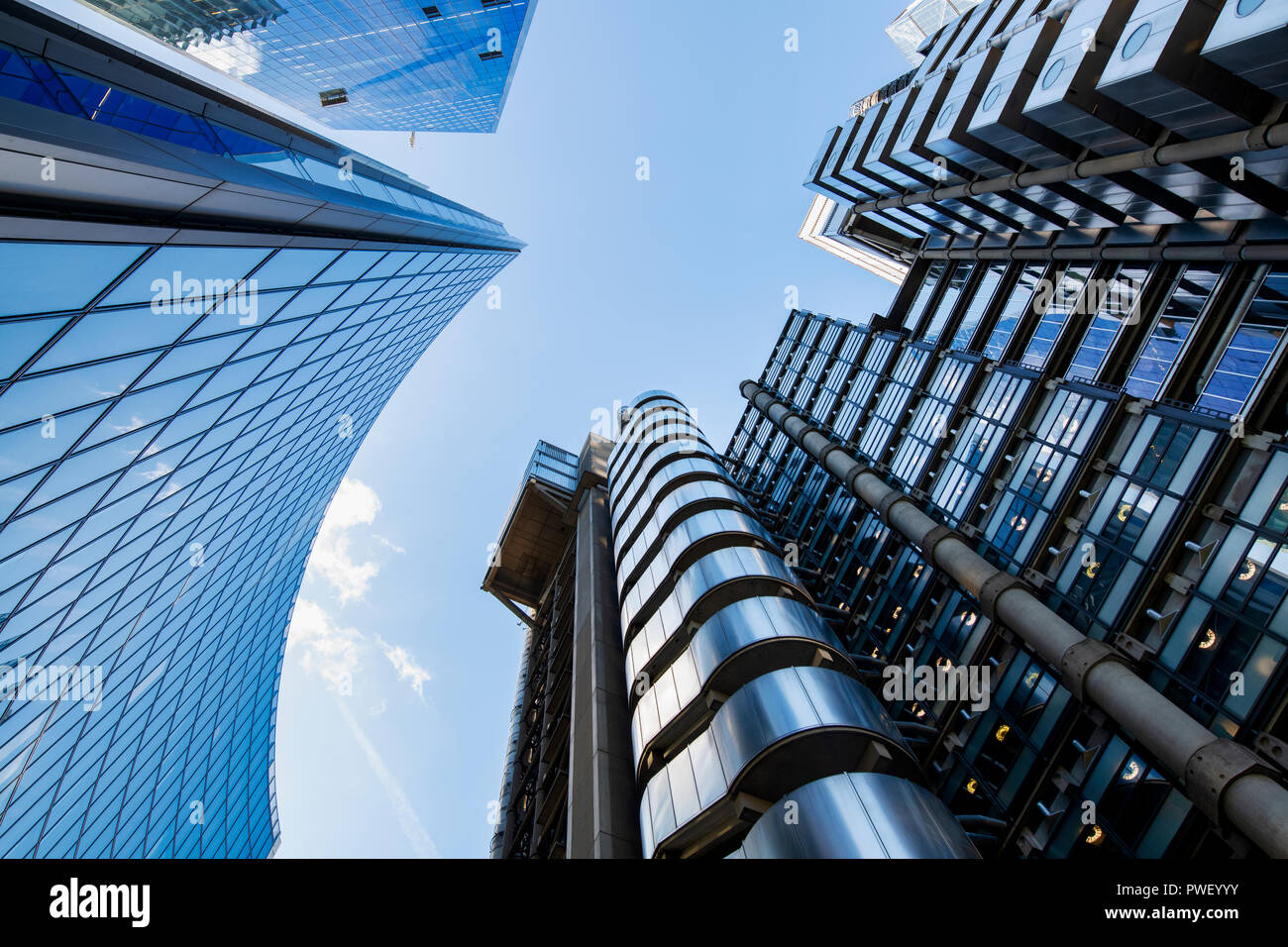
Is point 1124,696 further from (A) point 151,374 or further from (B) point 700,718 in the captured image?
(A) point 151,374

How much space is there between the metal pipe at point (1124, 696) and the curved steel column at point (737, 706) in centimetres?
516

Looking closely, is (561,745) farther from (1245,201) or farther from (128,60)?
(1245,201)

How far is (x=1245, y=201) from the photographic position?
19203 mm

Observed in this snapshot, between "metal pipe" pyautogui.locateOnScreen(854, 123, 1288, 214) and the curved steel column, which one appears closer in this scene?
the curved steel column

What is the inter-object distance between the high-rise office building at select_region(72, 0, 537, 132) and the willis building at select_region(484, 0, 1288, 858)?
40972 mm

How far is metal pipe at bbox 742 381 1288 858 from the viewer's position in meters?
12.3

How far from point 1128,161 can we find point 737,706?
22242 mm

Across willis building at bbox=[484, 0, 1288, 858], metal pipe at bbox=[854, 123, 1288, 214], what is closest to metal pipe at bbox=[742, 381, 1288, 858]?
willis building at bbox=[484, 0, 1288, 858]

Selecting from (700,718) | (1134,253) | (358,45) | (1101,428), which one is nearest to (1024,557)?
(1101,428)

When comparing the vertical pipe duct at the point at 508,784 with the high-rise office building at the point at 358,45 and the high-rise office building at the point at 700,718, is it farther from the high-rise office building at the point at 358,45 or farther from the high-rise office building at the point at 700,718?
the high-rise office building at the point at 358,45

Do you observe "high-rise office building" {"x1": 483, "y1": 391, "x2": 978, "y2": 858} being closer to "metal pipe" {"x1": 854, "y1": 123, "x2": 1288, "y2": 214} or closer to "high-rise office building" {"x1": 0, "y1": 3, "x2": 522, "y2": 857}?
"high-rise office building" {"x1": 0, "y1": 3, "x2": 522, "y2": 857}

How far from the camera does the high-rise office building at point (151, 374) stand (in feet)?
31.9

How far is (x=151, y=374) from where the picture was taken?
13.7m
